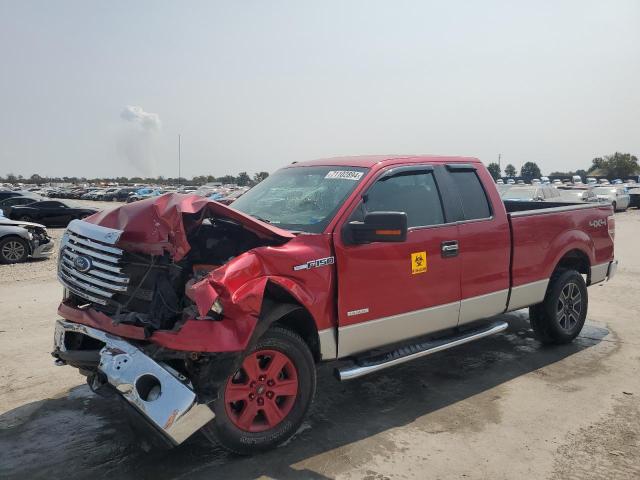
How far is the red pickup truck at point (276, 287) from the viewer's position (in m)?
3.37

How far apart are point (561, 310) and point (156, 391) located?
4627 mm

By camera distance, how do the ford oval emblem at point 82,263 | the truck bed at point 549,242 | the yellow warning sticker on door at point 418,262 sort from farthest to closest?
the truck bed at point 549,242
the yellow warning sticker on door at point 418,262
the ford oval emblem at point 82,263

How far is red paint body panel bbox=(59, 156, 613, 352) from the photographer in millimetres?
3385

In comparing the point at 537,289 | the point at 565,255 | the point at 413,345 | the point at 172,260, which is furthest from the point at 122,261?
the point at 565,255

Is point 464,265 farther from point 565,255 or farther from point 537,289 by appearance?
point 565,255

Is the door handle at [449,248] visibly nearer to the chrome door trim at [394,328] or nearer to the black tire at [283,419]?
the chrome door trim at [394,328]

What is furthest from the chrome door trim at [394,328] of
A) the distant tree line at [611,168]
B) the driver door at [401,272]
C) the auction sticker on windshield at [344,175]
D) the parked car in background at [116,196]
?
the distant tree line at [611,168]

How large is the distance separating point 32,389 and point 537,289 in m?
4.89

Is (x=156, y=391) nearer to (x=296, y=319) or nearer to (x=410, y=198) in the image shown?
(x=296, y=319)

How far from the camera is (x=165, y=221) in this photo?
355 cm

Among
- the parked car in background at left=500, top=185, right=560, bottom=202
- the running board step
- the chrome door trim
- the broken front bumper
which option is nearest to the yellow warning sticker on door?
the chrome door trim

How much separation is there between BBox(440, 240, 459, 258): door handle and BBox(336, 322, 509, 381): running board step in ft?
2.44

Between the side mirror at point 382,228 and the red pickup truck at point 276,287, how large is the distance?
0.03 feet

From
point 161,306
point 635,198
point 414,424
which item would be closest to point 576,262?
point 414,424
